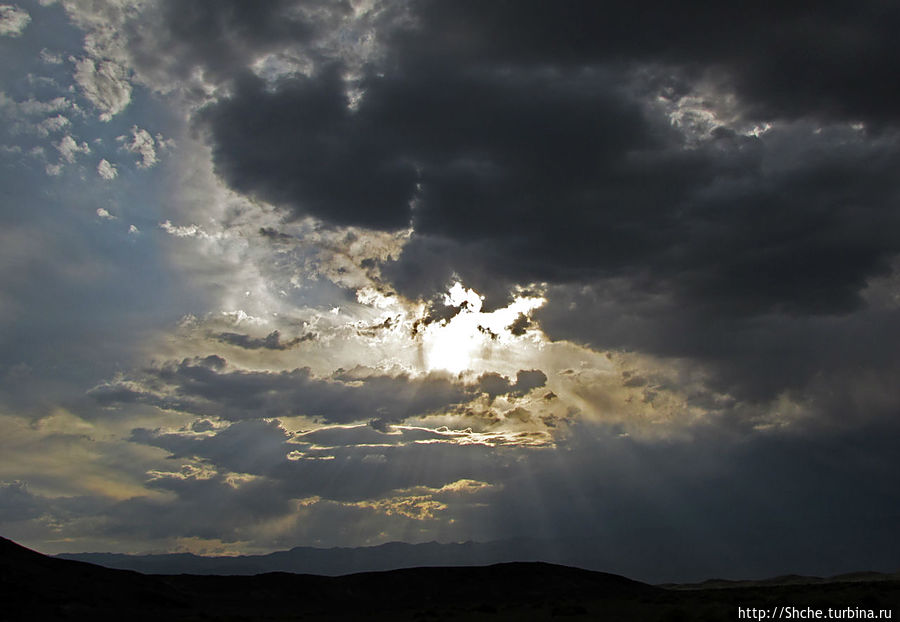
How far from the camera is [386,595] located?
10212 centimetres

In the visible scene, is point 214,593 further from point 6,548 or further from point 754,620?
point 754,620

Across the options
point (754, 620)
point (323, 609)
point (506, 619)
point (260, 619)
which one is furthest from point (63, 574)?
point (754, 620)

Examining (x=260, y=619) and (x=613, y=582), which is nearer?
(x=260, y=619)

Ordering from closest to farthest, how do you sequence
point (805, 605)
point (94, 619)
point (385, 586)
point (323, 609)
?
point (805, 605) → point (94, 619) → point (323, 609) → point (385, 586)

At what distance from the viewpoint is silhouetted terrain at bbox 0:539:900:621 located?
58.8 metres

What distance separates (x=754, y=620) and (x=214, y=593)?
79332mm

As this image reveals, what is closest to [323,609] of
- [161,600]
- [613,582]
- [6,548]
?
[161,600]

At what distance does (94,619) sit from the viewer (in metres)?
62.2

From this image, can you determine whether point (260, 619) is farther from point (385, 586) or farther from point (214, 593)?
point (385, 586)

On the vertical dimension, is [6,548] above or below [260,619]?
above

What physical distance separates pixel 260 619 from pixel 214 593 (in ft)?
96.1

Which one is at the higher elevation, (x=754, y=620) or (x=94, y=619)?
(x=754, y=620)

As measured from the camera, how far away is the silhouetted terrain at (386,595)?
193 ft

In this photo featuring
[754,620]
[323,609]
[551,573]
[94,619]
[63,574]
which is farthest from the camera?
[551,573]
